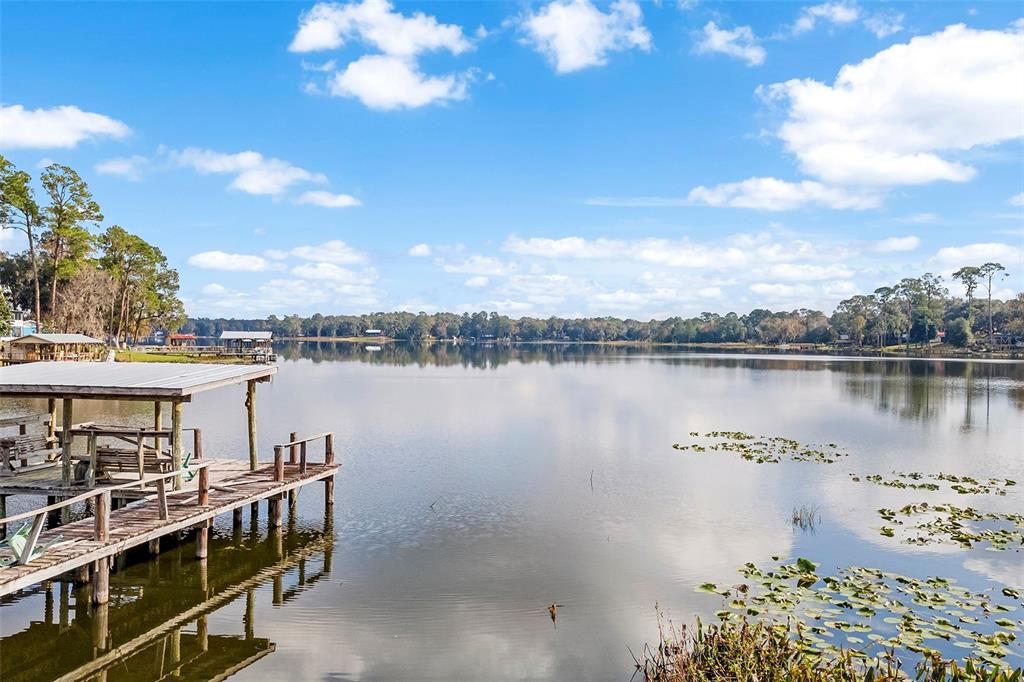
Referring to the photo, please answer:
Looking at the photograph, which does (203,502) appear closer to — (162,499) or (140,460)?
(162,499)

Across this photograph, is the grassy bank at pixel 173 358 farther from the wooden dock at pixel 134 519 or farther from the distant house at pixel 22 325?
the wooden dock at pixel 134 519

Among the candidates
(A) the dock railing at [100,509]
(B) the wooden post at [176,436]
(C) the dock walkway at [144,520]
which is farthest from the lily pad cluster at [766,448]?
(B) the wooden post at [176,436]

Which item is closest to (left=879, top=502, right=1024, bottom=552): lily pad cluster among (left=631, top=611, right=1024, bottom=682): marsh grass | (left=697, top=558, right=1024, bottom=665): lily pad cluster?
(left=697, top=558, right=1024, bottom=665): lily pad cluster

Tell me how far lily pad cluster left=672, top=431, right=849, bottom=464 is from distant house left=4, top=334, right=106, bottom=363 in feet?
149

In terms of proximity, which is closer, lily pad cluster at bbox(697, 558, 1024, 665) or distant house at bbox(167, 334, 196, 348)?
lily pad cluster at bbox(697, 558, 1024, 665)

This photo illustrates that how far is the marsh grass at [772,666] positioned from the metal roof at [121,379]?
10793mm

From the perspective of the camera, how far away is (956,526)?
18.9m

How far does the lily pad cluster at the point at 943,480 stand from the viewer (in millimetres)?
23500

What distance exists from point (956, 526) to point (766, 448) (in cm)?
1232

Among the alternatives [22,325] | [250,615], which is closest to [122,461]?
[250,615]

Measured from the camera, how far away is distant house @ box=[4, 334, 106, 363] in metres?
55.8

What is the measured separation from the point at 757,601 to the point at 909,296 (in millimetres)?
165119

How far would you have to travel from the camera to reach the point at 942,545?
683 inches

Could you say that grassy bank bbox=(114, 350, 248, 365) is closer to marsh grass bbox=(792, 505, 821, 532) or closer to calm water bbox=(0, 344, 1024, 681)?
calm water bbox=(0, 344, 1024, 681)
